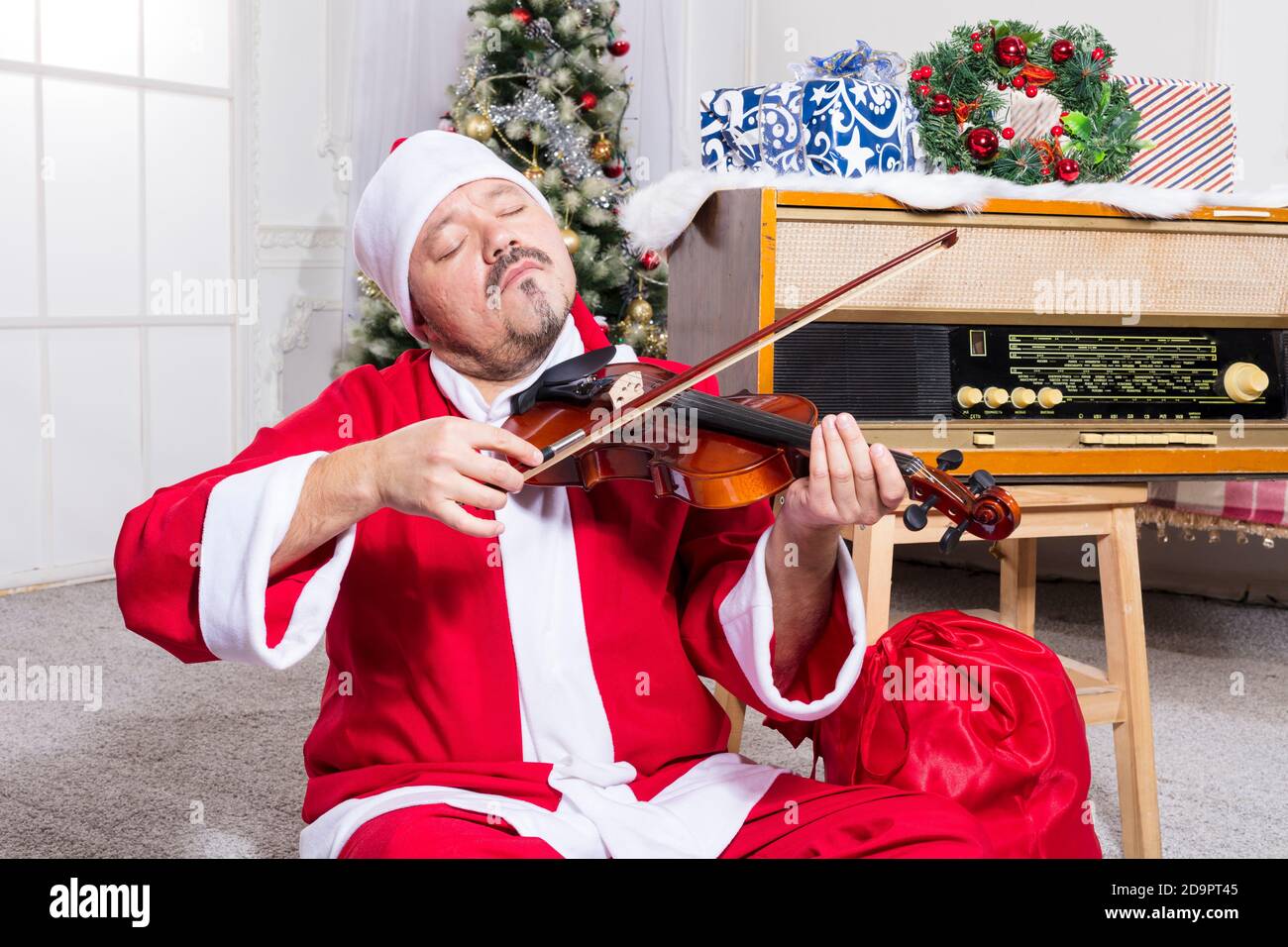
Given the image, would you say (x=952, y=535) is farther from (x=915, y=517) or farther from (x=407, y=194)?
(x=407, y=194)

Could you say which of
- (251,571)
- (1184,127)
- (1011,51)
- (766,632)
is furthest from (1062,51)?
(251,571)

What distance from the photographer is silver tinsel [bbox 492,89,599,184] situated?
11.7ft

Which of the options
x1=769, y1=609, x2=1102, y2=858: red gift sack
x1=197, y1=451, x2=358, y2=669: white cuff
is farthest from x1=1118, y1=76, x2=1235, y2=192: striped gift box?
x1=197, y1=451, x2=358, y2=669: white cuff

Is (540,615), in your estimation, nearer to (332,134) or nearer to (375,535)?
(375,535)

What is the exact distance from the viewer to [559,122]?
361cm

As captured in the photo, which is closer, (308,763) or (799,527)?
(799,527)

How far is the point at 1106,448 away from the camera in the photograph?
75.5 inches

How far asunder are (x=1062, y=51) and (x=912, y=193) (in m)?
0.50

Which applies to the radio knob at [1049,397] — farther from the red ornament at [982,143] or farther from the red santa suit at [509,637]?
the red santa suit at [509,637]

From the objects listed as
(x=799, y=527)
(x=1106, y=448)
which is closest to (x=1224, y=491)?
(x=1106, y=448)

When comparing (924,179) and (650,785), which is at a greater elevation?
(924,179)

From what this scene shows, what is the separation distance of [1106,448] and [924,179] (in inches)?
19.7

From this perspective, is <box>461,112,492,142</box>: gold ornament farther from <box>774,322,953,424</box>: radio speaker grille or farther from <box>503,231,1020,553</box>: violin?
<box>503,231,1020,553</box>: violin

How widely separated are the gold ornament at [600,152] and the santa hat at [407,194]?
7.77ft
